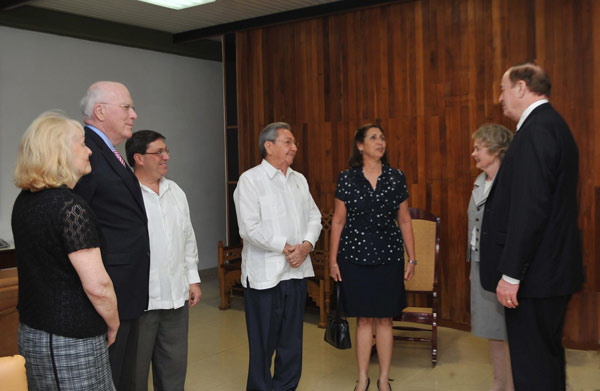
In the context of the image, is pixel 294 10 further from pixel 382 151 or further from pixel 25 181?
pixel 25 181

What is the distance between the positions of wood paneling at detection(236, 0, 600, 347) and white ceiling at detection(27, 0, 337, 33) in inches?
12.0

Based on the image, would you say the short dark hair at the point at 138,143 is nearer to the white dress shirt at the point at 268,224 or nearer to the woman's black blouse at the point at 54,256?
the white dress shirt at the point at 268,224

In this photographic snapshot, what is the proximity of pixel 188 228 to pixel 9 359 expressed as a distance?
1568 millimetres

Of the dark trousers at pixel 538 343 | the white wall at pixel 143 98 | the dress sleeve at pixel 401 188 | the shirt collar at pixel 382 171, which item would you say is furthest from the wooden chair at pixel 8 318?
the white wall at pixel 143 98

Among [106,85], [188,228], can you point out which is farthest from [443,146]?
[106,85]

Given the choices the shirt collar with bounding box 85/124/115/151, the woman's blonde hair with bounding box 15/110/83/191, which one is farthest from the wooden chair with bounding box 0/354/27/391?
the shirt collar with bounding box 85/124/115/151

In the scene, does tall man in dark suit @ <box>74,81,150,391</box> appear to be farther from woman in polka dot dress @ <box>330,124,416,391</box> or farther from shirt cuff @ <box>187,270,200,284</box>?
woman in polka dot dress @ <box>330,124,416,391</box>

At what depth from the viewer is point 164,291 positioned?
10.2 ft

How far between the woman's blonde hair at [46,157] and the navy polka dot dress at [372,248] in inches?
78.5

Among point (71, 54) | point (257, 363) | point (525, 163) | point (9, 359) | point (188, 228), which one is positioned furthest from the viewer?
point (71, 54)

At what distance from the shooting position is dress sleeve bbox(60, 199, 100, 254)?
2027mm

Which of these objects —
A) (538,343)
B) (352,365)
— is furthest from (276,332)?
(538,343)

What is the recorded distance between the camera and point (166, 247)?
10.2ft

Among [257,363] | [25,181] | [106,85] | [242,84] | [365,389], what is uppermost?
[242,84]
